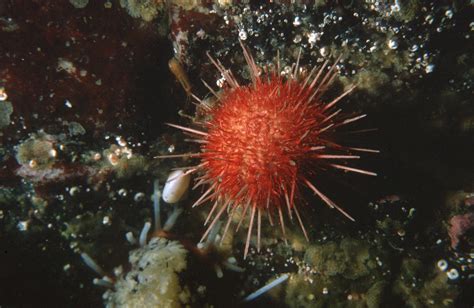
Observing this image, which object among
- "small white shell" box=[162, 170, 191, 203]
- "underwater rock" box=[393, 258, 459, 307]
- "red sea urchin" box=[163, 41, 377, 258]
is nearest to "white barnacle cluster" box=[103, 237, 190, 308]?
"small white shell" box=[162, 170, 191, 203]

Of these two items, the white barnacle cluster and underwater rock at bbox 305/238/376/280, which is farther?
underwater rock at bbox 305/238/376/280

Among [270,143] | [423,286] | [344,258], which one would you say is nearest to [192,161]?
[270,143]

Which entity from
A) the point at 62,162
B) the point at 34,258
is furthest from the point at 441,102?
the point at 34,258

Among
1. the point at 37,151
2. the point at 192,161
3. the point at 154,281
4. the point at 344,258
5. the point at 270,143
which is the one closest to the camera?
the point at 270,143

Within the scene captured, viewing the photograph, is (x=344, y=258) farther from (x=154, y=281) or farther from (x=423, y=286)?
(x=154, y=281)

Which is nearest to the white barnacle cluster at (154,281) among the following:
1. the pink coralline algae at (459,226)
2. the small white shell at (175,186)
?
the small white shell at (175,186)

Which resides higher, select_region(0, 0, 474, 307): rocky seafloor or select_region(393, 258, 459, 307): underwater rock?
select_region(0, 0, 474, 307): rocky seafloor

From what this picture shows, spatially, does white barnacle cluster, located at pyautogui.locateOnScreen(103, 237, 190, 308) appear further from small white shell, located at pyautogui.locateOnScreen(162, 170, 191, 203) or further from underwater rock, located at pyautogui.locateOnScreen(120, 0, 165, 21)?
underwater rock, located at pyautogui.locateOnScreen(120, 0, 165, 21)

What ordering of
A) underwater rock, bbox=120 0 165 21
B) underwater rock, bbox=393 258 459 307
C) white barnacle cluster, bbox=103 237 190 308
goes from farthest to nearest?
underwater rock, bbox=393 258 459 307 < underwater rock, bbox=120 0 165 21 < white barnacle cluster, bbox=103 237 190 308
